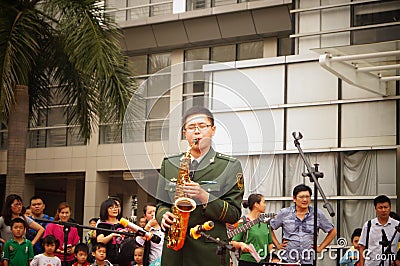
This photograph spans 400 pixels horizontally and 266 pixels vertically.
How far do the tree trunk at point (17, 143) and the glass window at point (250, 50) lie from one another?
9.65m

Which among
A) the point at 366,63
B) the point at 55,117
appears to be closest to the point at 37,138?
the point at 55,117

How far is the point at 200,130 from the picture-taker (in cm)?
483

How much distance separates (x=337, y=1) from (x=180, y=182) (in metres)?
9.57

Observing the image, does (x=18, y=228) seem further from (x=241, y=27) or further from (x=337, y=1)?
(x=241, y=27)

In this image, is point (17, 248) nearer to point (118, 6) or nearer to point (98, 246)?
point (98, 246)

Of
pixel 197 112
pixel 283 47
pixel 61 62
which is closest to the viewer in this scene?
pixel 197 112

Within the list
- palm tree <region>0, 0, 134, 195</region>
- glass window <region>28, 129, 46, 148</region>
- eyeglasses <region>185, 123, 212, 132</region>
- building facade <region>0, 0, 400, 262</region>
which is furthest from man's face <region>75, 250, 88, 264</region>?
glass window <region>28, 129, 46, 148</region>

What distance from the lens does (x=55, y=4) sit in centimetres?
1339

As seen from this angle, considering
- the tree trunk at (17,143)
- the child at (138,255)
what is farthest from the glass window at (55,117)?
the child at (138,255)

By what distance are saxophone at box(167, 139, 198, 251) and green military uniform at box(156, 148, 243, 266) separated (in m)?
0.07

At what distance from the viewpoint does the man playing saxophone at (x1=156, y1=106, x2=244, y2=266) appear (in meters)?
4.84

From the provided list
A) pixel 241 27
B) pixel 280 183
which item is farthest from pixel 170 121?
pixel 241 27

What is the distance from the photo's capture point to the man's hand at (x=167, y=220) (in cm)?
481

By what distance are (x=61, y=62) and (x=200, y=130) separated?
34.1ft
